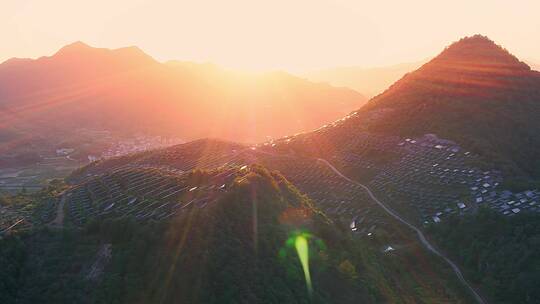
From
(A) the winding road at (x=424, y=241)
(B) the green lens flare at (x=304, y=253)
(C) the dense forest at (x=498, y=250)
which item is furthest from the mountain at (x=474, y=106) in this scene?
(B) the green lens flare at (x=304, y=253)

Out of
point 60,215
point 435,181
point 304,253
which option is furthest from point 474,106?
point 60,215

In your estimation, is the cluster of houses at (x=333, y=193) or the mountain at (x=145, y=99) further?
the mountain at (x=145, y=99)

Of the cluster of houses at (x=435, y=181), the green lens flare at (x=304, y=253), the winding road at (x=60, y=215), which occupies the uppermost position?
the winding road at (x=60, y=215)

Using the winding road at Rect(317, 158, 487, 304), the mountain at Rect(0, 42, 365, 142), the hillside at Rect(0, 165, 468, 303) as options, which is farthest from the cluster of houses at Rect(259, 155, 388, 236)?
the mountain at Rect(0, 42, 365, 142)

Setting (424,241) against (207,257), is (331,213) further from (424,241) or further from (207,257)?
(207,257)

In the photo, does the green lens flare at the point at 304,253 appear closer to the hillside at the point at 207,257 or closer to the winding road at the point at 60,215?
the hillside at the point at 207,257

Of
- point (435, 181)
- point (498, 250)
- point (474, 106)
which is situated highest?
point (474, 106)
